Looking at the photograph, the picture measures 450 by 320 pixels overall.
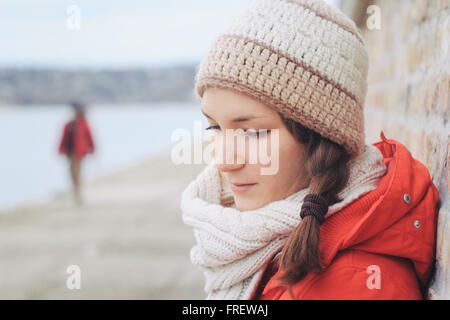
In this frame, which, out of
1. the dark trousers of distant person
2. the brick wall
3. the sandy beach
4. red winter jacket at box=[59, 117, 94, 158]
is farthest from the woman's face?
the dark trousers of distant person

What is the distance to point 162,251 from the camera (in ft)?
19.0

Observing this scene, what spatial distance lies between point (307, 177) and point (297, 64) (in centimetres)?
36

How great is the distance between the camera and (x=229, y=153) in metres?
1.40

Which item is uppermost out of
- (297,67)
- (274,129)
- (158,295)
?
(297,67)

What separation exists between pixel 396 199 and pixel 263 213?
384 millimetres

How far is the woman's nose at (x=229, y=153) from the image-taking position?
1.39 metres

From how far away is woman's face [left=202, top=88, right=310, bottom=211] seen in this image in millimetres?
1373

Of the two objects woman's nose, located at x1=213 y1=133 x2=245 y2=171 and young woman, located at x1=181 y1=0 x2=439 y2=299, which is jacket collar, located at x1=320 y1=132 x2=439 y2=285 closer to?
young woman, located at x1=181 y1=0 x2=439 y2=299

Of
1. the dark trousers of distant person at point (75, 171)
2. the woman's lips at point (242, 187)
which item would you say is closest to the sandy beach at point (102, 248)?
the dark trousers of distant person at point (75, 171)

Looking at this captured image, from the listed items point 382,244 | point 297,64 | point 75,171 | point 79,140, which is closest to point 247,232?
point 382,244
